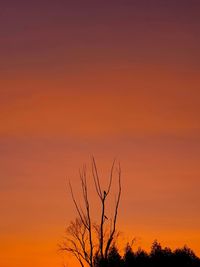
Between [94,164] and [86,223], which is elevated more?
[94,164]

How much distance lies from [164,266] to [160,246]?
23.2 feet

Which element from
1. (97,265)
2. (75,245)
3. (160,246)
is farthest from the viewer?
(160,246)

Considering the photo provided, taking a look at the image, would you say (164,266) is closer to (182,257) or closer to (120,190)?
(182,257)

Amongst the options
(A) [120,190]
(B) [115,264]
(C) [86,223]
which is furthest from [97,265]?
(B) [115,264]

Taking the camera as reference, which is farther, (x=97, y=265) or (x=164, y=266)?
(x=164, y=266)

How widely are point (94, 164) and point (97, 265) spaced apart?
6209 mm

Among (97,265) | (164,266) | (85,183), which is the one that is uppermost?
(164,266)

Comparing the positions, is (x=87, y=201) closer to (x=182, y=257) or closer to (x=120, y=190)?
(x=120, y=190)

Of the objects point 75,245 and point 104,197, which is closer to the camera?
point 104,197

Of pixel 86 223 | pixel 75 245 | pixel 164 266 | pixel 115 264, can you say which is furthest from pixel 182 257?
pixel 86 223

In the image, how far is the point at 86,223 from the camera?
105ft

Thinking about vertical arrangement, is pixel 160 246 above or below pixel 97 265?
above

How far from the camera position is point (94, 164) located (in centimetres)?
3116

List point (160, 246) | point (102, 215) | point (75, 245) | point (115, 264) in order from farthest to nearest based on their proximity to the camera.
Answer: point (160, 246)
point (115, 264)
point (75, 245)
point (102, 215)
